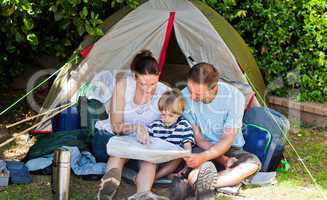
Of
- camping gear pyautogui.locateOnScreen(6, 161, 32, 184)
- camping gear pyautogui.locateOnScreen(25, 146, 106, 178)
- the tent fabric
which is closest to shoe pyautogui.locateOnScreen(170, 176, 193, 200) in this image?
camping gear pyautogui.locateOnScreen(25, 146, 106, 178)

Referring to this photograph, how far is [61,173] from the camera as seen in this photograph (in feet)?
10.8

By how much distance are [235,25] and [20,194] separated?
10.3ft

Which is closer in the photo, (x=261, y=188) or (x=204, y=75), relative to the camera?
(x=204, y=75)

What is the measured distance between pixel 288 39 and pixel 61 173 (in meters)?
3.13

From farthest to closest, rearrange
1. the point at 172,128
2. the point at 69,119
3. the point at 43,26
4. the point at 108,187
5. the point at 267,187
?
1. the point at 43,26
2. the point at 69,119
3. the point at 267,187
4. the point at 172,128
5. the point at 108,187

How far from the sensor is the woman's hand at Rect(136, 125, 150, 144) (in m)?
3.48

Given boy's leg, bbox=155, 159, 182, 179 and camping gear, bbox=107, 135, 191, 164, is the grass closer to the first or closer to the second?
boy's leg, bbox=155, 159, 182, 179

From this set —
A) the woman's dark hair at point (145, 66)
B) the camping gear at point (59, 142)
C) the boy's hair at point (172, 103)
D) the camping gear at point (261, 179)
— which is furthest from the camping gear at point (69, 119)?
the camping gear at point (261, 179)

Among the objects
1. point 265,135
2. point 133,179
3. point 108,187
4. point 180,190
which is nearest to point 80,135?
point 133,179

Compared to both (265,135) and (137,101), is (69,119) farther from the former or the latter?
(265,135)

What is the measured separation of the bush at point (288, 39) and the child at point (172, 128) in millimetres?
2190

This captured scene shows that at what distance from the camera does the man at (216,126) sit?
11.6 ft

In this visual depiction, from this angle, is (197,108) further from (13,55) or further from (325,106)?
(13,55)

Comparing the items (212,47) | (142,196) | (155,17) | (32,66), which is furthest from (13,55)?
(142,196)
